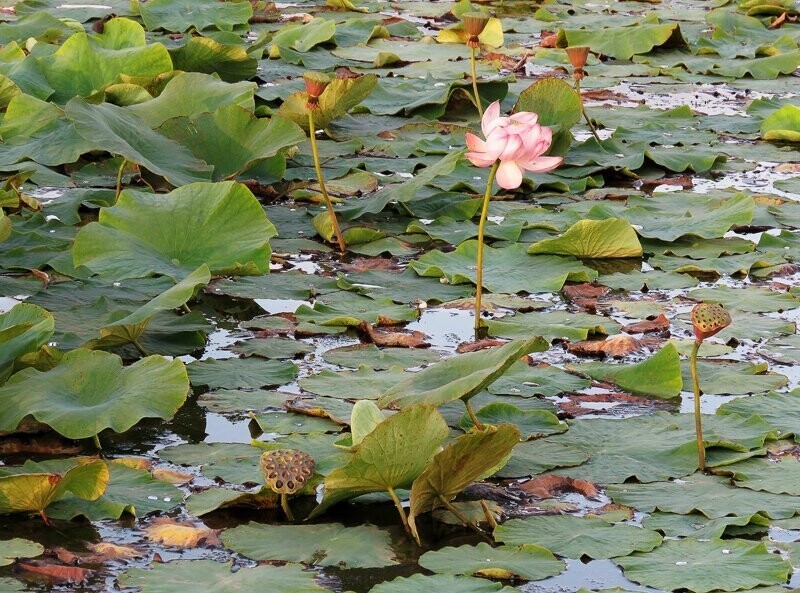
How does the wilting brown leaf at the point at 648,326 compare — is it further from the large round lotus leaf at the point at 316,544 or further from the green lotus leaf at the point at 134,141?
the green lotus leaf at the point at 134,141

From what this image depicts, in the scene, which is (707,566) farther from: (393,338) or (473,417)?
(393,338)

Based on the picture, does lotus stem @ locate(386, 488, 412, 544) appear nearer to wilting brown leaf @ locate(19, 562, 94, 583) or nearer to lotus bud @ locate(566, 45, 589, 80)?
wilting brown leaf @ locate(19, 562, 94, 583)

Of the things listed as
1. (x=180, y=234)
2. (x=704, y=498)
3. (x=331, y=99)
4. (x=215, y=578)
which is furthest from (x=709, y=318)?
(x=331, y=99)

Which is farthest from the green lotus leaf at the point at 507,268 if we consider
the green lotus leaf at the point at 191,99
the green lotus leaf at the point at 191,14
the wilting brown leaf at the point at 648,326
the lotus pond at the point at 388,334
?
the green lotus leaf at the point at 191,14

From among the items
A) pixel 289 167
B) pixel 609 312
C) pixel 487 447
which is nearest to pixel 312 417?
pixel 487 447

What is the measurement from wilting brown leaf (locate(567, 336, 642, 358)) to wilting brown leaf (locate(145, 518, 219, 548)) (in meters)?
0.99

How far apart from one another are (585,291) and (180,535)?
4.56ft

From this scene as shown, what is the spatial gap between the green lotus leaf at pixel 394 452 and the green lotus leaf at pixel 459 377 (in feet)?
0.37

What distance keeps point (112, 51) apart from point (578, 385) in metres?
2.31

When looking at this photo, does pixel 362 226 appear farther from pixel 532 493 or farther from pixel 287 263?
pixel 532 493

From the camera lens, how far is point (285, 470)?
181cm

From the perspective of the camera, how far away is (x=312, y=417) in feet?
7.19

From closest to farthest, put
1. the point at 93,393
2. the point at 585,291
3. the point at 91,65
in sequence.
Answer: the point at 93,393
the point at 585,291
the point at 91,65

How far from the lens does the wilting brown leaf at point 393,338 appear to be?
2578mm
